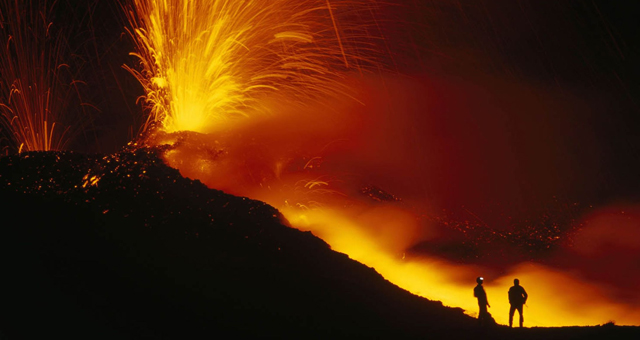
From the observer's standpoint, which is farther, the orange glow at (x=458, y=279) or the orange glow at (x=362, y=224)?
the orange glow at (x=362, y=224)

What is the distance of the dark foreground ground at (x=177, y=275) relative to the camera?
945 cm

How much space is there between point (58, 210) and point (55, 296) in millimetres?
2895

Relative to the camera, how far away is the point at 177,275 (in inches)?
406

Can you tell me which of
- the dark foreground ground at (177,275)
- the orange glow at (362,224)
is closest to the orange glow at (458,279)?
the orange glow at (362,224)

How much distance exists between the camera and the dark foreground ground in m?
9.45

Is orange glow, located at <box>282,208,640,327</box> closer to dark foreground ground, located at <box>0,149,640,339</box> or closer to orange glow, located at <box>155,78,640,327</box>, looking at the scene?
orange glow, located at <box>155,78,640,327</box>

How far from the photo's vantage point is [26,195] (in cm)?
1290

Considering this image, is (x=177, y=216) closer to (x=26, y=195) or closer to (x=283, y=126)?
(x=26, y=195)

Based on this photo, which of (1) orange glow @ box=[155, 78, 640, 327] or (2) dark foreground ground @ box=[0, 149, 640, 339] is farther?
(1) orange glow @ box=[155, 78, 640, 327]

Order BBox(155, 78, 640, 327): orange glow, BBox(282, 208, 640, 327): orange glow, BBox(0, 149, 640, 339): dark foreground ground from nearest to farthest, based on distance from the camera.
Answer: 1. BBox(0, 149, 640, 339): dark foreground ground
2. BBox(282, 208, 640, 327): orange glow
3. BBox(155, 78, 640, 327): orange glow

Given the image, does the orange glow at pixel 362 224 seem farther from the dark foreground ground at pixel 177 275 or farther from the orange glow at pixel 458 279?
the dark foreground ground at pixel 177 275

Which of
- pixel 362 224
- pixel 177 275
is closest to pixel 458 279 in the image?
pixel 362 224

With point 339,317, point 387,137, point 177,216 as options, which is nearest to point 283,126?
point 387,137

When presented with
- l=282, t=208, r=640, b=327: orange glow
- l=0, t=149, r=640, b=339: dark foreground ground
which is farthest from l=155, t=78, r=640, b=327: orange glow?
l=0, t=149, r=640, b=339: dark foreground ground
